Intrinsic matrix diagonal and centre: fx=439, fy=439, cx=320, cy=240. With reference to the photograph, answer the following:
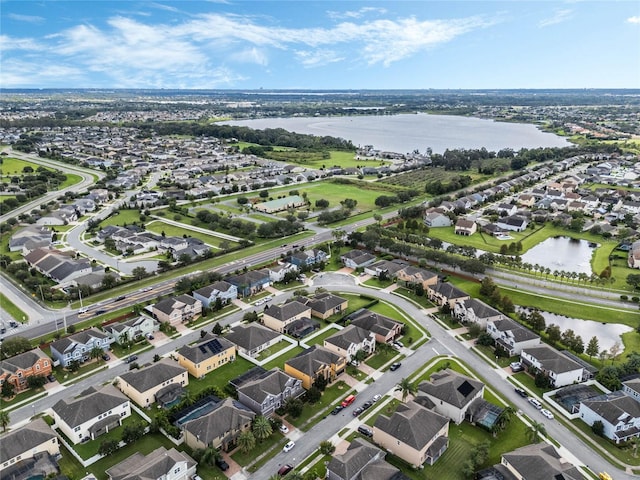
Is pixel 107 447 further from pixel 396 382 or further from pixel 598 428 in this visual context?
pixel 598 428

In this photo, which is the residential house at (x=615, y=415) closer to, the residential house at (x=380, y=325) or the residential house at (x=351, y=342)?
the residential house at (x=380, y=325)

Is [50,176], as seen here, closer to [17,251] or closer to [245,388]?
[17,251]

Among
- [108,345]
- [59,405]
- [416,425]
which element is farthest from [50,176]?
[416,425]

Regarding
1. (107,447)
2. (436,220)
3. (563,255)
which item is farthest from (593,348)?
(436,220)

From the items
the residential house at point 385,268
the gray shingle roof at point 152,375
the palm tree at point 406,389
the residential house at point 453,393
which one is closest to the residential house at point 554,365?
the residential house at point 453,393

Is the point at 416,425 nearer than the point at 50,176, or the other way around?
the point at 416,425

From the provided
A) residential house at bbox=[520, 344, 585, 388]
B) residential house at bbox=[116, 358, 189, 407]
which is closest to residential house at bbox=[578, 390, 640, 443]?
residential house at bbox=[520, 344, 585, 388]
